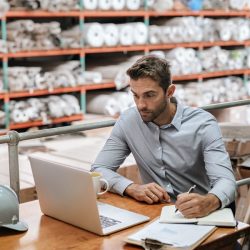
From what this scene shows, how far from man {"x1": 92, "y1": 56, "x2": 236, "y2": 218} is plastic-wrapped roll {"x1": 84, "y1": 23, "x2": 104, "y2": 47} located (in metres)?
3.84

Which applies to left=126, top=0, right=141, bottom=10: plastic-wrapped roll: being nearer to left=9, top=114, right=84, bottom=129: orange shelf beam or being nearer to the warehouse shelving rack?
the warehouse shelving rack

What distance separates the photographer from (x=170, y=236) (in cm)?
179

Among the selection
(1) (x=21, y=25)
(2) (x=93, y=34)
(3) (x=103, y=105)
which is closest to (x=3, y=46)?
(1) (x=21, y=25)

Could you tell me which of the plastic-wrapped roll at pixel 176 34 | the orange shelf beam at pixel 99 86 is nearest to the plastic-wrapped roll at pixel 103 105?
the orange shelf beam at pixel 99 86

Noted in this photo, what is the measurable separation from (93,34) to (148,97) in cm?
410

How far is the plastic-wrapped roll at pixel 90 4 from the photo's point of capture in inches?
244

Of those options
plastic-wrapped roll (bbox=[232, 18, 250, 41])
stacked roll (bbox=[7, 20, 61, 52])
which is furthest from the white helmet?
plastic-wrapped roll (bbox=[232, 18, 250, 41])

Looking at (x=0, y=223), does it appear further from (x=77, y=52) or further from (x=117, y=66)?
(x=117, y=66)

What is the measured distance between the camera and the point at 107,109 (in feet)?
21.5

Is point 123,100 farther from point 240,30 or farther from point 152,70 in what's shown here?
point 152,70

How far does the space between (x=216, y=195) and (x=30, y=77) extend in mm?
4109

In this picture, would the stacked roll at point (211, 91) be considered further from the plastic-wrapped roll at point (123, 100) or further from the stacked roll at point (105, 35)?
the stacked roll at point (105, 35)

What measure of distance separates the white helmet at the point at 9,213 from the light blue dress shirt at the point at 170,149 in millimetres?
525

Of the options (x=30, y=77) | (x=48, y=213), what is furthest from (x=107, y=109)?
(x=48, y=213)
